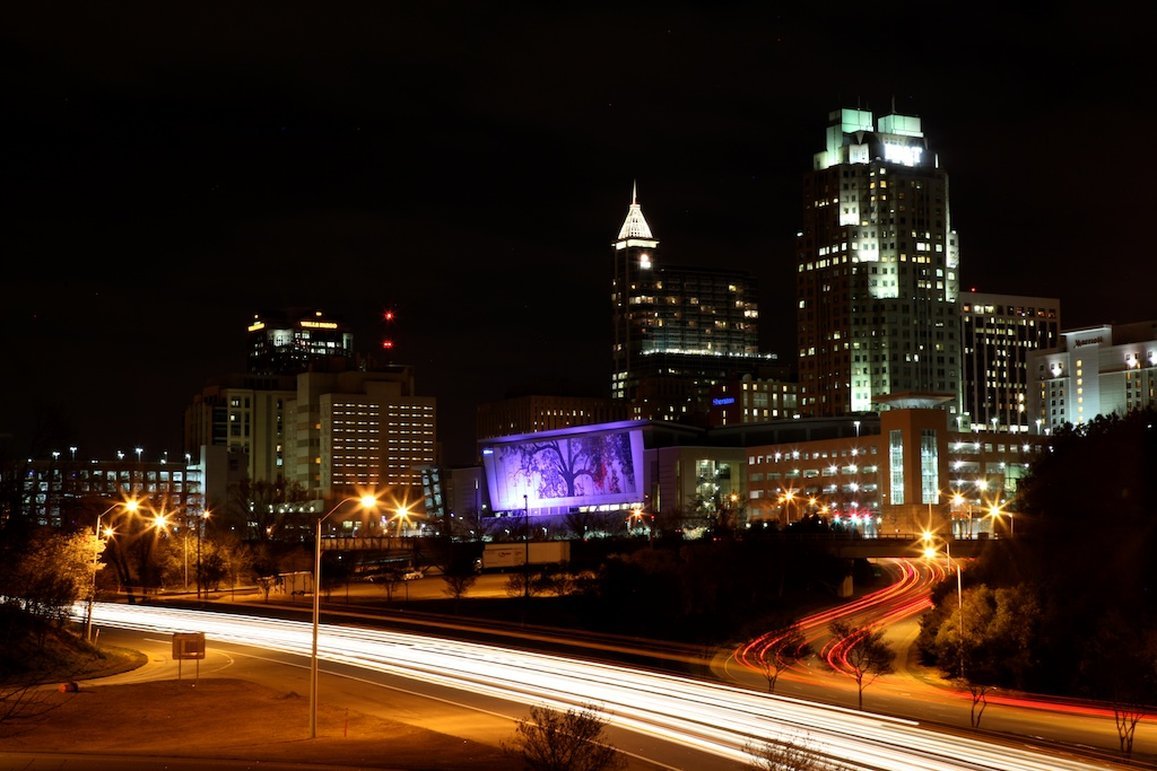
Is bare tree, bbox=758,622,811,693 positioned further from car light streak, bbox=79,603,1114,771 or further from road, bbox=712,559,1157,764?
car light streak, bbox=79,603,1114,771

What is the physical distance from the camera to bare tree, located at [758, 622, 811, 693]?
6706 cm

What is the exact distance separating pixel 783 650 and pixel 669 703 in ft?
65.3

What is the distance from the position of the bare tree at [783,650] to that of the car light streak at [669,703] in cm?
775

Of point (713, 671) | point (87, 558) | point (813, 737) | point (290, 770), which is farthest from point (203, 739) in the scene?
point (87, 558)

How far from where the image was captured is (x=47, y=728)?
4816 cm

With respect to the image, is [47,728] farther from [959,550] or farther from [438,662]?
[959,550]

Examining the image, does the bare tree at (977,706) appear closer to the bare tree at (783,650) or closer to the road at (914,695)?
the road at (914,695)

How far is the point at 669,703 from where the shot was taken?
51406mm

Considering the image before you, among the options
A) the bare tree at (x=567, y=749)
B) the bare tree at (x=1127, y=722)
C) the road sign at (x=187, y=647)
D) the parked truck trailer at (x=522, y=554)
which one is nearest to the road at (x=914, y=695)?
the bare tree at (x=1127, y=722)

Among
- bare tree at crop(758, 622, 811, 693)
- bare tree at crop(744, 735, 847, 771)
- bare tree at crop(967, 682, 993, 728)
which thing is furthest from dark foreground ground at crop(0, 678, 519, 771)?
bare tree at crop(758, 622, 811, 693)

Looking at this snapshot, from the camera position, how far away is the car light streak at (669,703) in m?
41.7

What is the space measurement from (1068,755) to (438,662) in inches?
1202

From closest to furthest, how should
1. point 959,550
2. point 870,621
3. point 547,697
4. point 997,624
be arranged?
point 547,697
point 997,624
point 870,621
point 959,550

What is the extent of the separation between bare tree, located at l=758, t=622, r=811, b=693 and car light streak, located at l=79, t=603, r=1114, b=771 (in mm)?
7753
